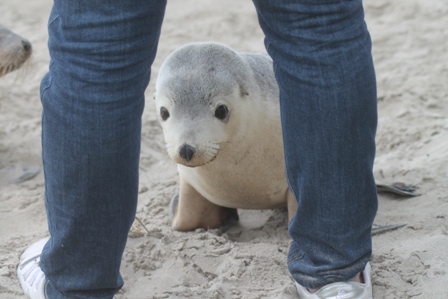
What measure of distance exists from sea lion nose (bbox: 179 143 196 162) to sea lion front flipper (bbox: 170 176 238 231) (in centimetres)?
67

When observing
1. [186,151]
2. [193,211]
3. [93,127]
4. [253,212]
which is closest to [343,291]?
[186,151]

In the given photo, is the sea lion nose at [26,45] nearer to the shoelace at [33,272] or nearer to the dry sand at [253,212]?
the dry sand at [253,212]

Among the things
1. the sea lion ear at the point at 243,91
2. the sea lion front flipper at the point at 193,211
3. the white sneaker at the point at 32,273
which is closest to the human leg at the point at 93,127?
the white sneaker at the point at 32,273

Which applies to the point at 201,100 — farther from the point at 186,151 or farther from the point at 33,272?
the point at 33,272

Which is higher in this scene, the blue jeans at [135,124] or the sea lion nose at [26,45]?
the blue jeans at [135,124]

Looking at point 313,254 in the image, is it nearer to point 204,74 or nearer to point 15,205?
point 204,74

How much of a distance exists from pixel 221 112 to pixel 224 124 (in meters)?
0.05

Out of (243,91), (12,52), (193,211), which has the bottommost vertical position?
(193,211)

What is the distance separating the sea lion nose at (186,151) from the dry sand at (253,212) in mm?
462

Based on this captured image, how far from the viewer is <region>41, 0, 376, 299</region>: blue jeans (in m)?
1.96

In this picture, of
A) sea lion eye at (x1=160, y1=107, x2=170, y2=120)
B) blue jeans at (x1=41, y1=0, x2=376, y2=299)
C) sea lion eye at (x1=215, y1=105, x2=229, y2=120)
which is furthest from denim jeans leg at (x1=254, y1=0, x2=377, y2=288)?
sea lion eye at (x1=160, y1=107, x2=170, y2=120)

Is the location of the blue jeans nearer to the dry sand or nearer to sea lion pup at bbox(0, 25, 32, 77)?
the dry sand

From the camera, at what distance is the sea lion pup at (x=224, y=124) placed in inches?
113

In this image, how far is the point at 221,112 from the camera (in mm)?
2975
